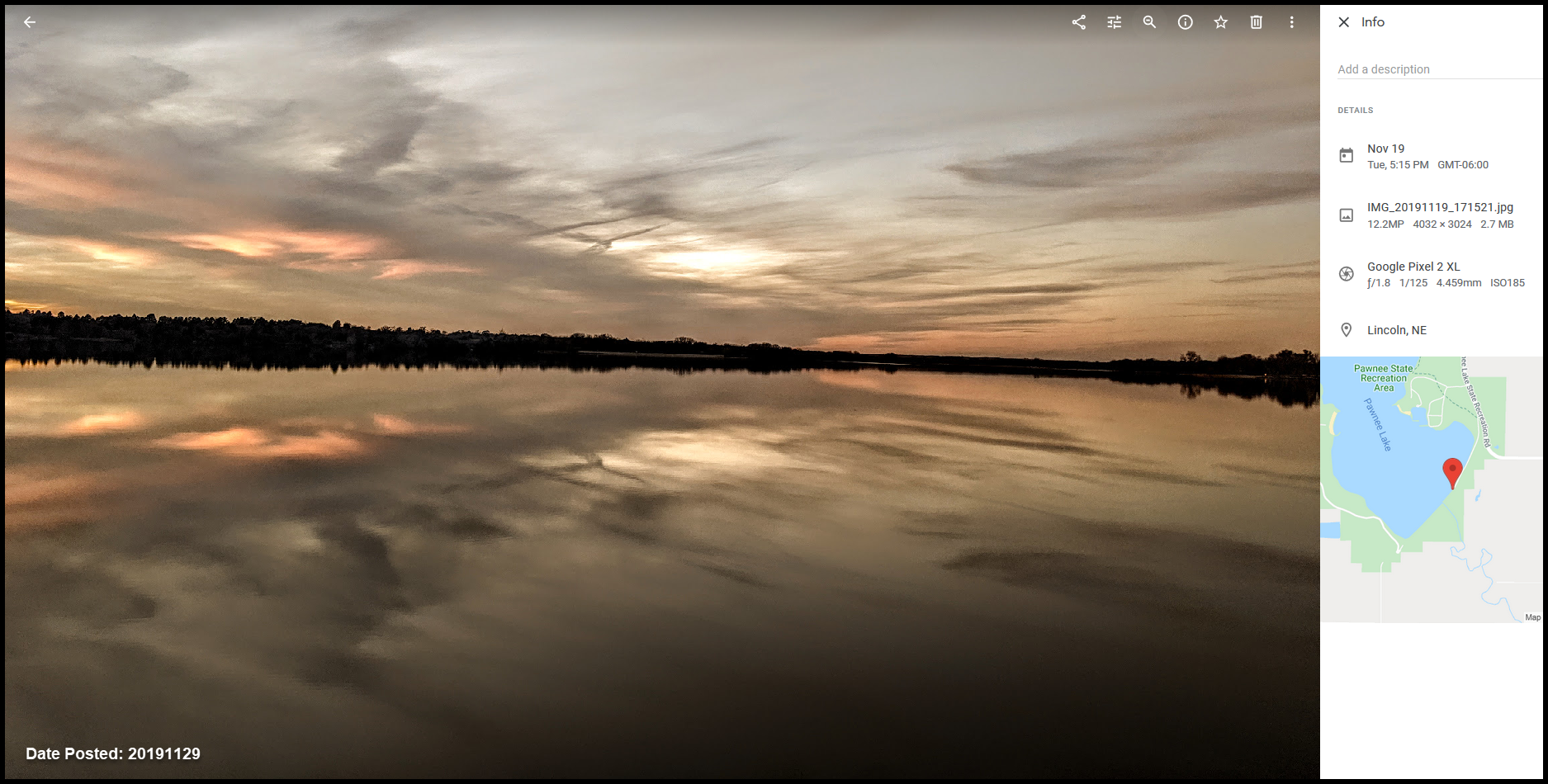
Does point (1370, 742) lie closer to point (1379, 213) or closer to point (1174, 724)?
point (1174, 724)

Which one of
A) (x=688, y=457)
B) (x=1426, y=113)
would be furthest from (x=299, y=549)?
(x=1426, y=113)

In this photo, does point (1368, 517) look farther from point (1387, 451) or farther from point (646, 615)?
point (646, 615)

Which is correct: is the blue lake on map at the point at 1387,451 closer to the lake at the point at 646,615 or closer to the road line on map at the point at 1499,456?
the road line on map at the point at 1499,456

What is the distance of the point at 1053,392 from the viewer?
2101 inches

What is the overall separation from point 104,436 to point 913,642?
2058 centimetres

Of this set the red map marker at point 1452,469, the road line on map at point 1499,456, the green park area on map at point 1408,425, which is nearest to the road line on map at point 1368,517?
the green park area on map at point 1408,425

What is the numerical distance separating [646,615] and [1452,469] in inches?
307

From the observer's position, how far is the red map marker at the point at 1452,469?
22.0 feet

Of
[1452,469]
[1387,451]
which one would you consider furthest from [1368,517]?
[1452,469]

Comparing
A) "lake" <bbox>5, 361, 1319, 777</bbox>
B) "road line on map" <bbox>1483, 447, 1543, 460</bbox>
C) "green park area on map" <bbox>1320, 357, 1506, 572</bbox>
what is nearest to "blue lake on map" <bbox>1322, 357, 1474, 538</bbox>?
"green park area on map" <bbox>1320, 357, 1506, 572</bbox>

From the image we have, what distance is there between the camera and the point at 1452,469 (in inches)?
265

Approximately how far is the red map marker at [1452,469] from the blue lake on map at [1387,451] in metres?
0.04

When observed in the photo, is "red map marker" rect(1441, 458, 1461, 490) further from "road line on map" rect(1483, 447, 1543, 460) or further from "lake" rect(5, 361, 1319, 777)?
"lake" rect(5, 361, 1319, 777)

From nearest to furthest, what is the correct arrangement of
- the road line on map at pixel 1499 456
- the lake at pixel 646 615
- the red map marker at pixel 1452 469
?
1. the lake at pixel 646 615
2. the road line on map at pixel 1499 456
3. the red map marker at pixel 1452 469
